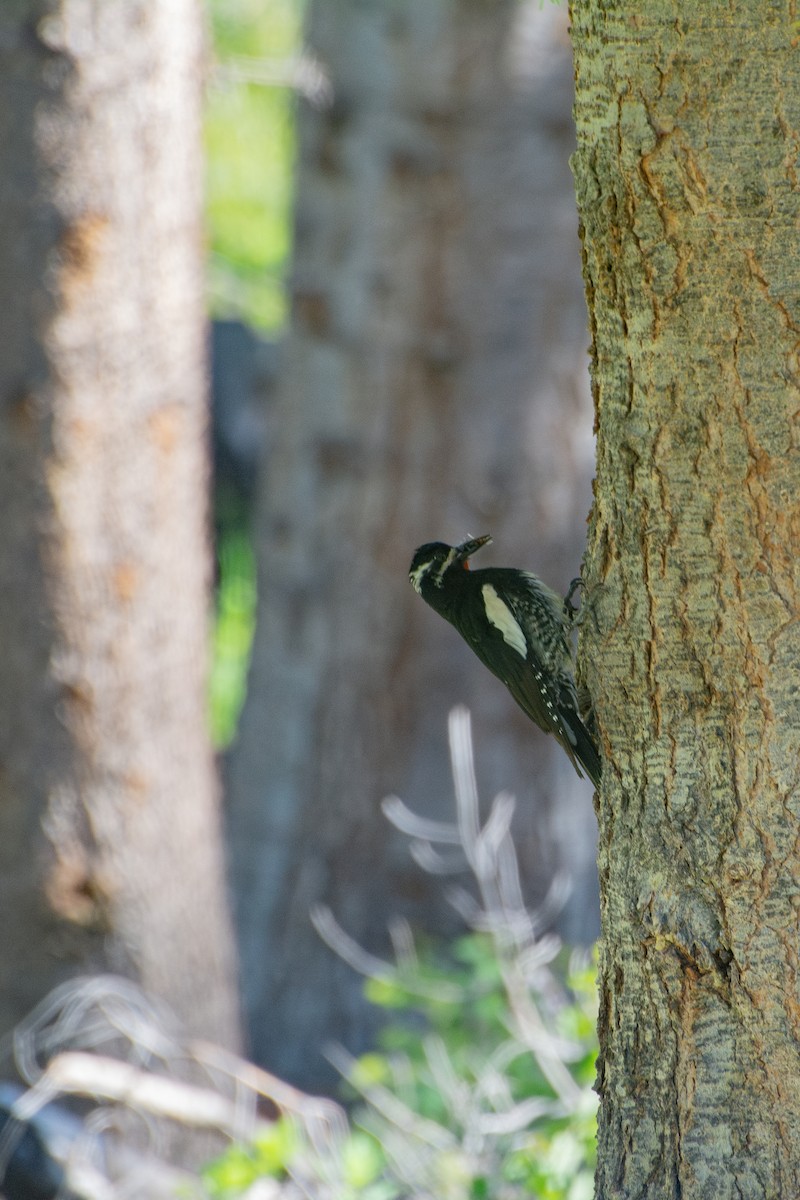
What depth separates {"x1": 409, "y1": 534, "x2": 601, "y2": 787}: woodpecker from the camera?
12.8 ft

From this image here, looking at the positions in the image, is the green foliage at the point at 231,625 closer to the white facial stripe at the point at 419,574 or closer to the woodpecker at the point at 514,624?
the white facial stripe at the point at 419,574

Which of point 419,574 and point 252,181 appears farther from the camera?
point 252,181

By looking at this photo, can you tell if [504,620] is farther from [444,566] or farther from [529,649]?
[444,566]

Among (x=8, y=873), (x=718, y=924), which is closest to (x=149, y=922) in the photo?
(x=8, y=873)

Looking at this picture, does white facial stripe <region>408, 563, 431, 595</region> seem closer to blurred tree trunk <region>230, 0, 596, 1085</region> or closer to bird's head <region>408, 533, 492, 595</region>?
bird's head <region>408, 533, 492, 595</region>

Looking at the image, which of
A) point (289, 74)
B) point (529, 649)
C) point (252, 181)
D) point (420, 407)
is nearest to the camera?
point (529, 649)

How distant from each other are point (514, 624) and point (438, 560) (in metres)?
0.31

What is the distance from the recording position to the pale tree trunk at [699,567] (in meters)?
2.21

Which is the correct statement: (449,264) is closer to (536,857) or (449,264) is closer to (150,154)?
(150,154)

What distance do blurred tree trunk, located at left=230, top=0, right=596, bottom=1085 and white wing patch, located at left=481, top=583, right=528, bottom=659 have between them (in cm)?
180

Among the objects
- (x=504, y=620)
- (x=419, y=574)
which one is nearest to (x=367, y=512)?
(x=419, y=574)

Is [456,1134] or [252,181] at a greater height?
[252,181]

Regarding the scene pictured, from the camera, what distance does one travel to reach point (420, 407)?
602 centimetres

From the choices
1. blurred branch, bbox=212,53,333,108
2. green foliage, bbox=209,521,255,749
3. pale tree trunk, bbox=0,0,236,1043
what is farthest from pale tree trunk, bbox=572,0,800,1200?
green foliage, bbox=209,521,255,749
